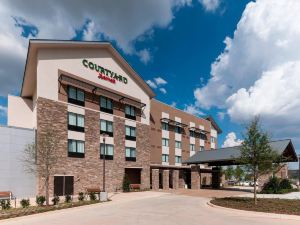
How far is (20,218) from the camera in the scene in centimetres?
1730

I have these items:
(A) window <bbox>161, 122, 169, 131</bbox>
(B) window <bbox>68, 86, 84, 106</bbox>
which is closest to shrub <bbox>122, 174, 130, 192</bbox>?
(B) window <bbox>68, 86, 84, 106</bbox>

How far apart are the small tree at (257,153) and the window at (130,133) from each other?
2007 cm

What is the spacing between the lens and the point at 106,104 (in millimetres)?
38844

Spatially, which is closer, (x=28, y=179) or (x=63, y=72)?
(x=28, y=179)

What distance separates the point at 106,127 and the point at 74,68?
27.5 ft

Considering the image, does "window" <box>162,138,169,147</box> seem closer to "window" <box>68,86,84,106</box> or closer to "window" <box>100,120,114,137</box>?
"window" <box>100,120,114,137</box>

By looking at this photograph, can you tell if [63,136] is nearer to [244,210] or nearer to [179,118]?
[244,210]

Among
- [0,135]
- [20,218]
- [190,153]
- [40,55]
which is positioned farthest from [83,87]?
[190,153]

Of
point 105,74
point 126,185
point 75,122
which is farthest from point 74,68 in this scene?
point 126,185

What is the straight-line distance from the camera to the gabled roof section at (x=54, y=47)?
31677 mm

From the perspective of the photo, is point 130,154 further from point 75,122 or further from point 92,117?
point 75,122

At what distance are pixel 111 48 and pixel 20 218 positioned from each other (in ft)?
89.1

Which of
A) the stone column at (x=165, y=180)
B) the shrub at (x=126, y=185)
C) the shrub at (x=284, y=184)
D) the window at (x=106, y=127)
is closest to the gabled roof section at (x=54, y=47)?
the window at (x=106, y=127)

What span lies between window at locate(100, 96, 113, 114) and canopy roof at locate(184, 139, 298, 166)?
15660 mm
